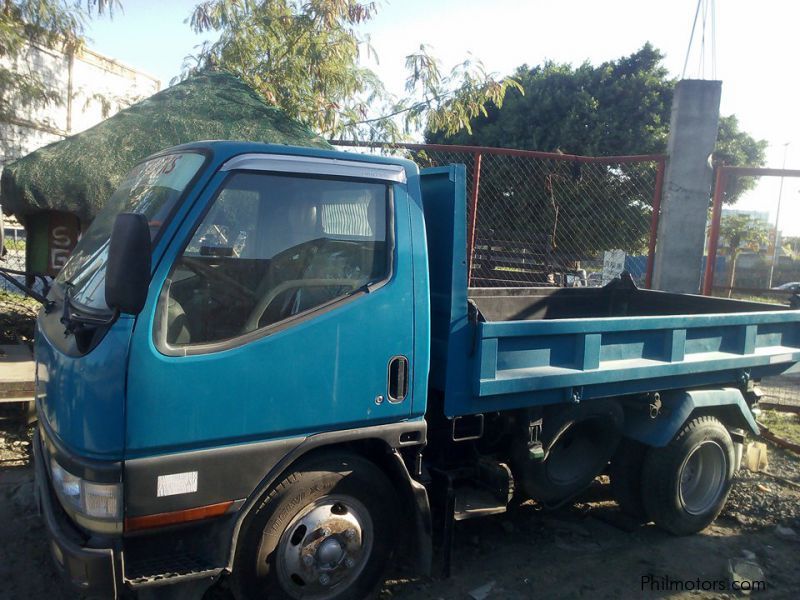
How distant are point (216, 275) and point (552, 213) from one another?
5496 millimetres

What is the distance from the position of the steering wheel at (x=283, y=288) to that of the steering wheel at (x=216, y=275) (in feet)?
0.23

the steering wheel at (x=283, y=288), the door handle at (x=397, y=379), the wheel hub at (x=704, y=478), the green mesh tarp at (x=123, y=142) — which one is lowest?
the wheel hub at (x=704, y=478)

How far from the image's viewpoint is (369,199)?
3.24 meters

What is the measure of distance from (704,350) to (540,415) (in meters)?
1.41

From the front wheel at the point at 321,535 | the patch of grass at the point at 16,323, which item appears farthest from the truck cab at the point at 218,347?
the patch of grass at the point at 16,323

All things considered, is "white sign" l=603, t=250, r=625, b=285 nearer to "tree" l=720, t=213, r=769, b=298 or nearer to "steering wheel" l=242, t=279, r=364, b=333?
"steering wheel" l=242, t=279, r=364, b=333

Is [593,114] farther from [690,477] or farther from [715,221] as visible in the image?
[690,477]

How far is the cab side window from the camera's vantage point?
109 inches

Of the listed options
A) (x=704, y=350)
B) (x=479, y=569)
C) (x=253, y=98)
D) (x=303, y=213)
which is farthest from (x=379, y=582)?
(x=253, y=98)

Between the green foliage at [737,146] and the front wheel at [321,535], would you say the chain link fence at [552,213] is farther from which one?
the green foliage at [737,146]

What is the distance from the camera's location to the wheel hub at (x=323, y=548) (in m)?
3.10

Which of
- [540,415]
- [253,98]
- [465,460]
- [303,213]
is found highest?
[253,98]

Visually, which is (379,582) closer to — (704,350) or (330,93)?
(704,350)

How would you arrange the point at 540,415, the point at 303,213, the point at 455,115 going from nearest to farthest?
the point at 303,213 < the point at 540,415 < the point at 455,115
